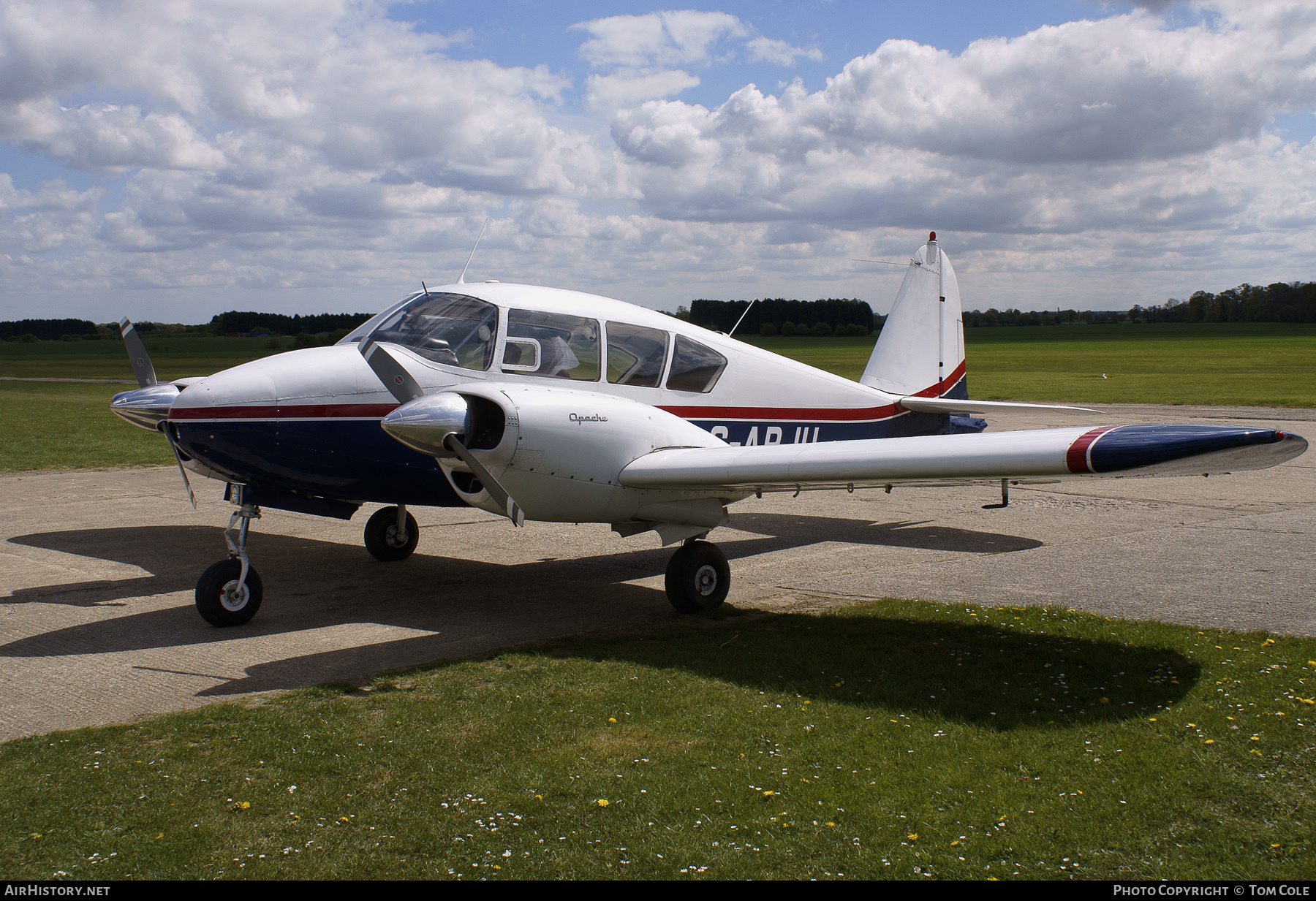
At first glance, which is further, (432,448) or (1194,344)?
(1194,344)

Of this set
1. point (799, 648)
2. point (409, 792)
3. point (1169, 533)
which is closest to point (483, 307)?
point (799, 648)

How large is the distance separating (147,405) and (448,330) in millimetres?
2523

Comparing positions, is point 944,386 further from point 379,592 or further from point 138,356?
point 138,356

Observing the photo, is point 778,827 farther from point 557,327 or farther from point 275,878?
point 557,327

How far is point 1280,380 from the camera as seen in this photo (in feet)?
140

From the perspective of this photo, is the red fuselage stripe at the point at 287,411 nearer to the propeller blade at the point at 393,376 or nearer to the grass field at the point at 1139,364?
the propeller blade at the point at 393,376

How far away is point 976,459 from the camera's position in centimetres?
613

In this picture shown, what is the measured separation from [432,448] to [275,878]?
3624mm

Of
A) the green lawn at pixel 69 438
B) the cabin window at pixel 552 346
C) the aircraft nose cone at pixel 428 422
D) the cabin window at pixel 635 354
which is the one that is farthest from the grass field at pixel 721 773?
the green lawn at pixel 69 438

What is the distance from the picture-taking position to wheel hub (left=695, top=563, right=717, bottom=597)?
791 centimetres

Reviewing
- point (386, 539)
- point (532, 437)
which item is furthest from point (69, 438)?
point (532, 437)

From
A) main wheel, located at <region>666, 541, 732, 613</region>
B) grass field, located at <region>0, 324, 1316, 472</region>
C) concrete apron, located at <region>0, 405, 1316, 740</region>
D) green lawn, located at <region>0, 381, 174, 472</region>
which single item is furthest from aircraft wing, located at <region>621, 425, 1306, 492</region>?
grass field, located at <region>0, 324, 1316, 472</region>

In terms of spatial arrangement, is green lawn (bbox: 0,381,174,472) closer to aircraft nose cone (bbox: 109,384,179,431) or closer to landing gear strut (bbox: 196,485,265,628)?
aircraft nose cone (bbox: 109,384,179,431)

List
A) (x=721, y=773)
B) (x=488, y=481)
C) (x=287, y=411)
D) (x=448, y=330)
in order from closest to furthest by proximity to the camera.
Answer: (x=721, y=773), (x=488, y=481), (x=287, y=411), (x=448, y=330)
